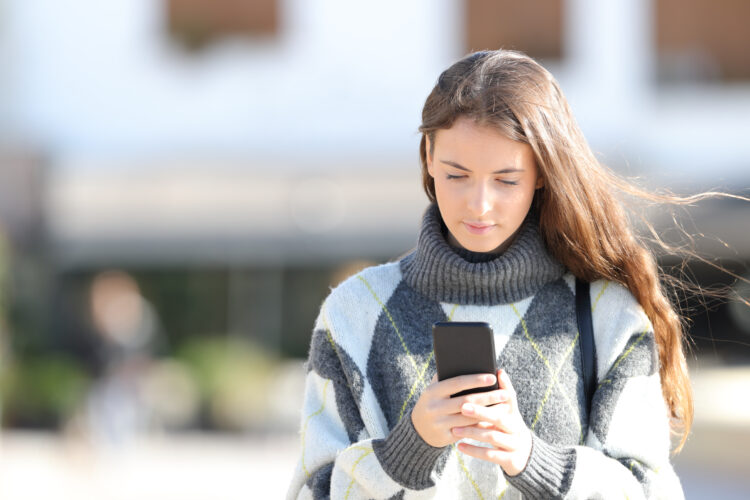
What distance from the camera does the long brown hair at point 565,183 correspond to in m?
1.75

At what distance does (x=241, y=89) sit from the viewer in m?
12.4

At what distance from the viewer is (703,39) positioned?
38.0ft

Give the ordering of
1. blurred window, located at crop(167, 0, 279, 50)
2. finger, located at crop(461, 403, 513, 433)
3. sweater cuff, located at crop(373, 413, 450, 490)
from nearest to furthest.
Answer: finger, located at crop(461, 403, 513, 433), sweater cuff, located at crop(373, 413, 450, 490), blurred window, located at crop(167, 0, 279, 50)

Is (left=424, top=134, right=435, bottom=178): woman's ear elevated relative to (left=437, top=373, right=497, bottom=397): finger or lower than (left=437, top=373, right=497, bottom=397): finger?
elevated

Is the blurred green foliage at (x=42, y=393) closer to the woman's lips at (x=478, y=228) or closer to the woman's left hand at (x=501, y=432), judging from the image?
the woman's lips at (x=478, y=228)

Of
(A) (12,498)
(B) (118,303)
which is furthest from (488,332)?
(B) (118,303)

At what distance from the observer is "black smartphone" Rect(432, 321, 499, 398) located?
158 centimetres

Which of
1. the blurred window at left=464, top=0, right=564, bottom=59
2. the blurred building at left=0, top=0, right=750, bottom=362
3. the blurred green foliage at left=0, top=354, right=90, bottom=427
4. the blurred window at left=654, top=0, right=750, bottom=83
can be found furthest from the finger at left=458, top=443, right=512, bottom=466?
the blurred window at left=654, top=0, right=750, bottom=83

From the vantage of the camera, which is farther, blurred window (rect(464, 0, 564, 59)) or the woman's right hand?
blurred window (rect(464, 0, 564, 59))

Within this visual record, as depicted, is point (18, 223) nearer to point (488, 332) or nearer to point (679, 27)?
point (679, 27)

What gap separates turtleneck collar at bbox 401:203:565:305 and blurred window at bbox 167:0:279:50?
1073 cm

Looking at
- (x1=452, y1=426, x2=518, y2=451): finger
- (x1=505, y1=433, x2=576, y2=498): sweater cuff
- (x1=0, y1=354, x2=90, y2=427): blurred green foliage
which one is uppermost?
(x1=452, y1=426, x2=518, y2=451): finger

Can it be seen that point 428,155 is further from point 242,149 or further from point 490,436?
point 242,149

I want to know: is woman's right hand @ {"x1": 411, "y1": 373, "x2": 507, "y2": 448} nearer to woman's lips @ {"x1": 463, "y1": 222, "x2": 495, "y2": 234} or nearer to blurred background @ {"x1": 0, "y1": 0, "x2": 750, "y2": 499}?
woman's lips @ {"x1": 463, "y1": 222, "x2": 495, "y2": 234}
